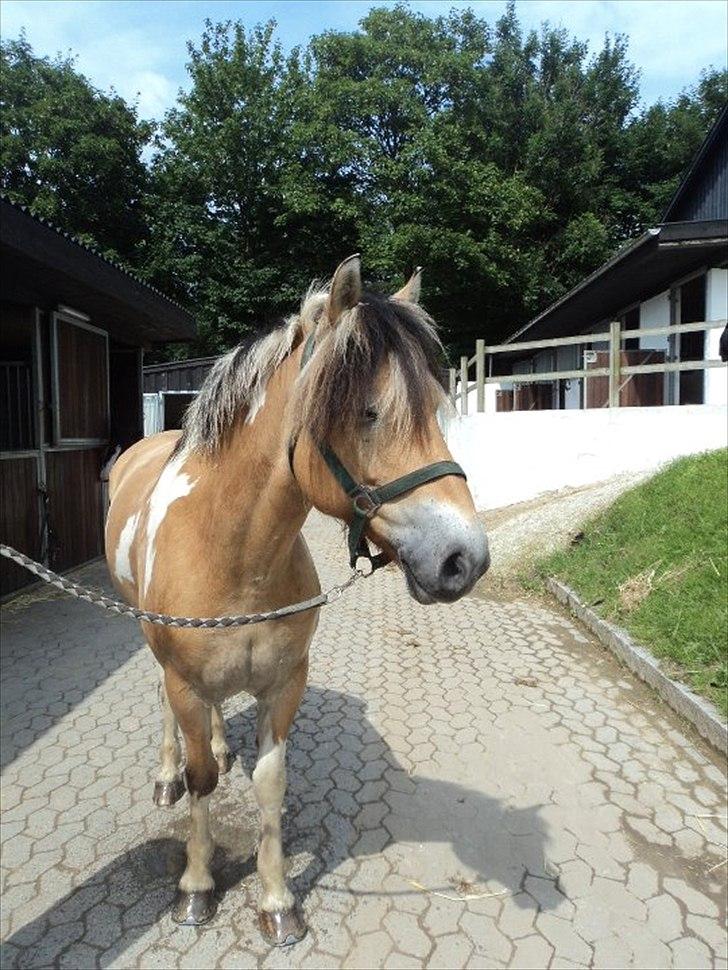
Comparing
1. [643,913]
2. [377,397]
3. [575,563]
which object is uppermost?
[377,397]

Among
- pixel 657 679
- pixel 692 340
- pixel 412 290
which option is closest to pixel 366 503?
pixel 412 290

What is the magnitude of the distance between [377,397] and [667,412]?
768cm

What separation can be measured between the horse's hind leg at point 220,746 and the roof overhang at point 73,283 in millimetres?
3592

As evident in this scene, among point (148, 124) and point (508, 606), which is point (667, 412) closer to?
point (508, 606)

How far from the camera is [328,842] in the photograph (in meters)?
2.56

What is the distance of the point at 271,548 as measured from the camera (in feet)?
6.07

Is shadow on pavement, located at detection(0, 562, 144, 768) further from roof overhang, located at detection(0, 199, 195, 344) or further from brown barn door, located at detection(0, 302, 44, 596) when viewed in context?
roof overhang, located at detection(0, 199, 195, 344)

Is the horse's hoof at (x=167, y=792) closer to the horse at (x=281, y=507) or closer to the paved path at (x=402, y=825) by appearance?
the paved path at (x=402, y=825)

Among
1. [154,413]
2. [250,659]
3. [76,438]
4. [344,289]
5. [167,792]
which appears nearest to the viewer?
[344,289]

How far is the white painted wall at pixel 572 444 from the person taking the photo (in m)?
7.85

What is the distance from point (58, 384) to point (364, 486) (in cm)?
661

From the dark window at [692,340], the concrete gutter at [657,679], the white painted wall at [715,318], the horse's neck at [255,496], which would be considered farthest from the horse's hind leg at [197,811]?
the dark window at [692,340]

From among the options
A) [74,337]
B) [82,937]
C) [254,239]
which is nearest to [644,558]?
[82,937]

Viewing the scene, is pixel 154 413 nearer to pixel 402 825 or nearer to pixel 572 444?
pixel 572 444
